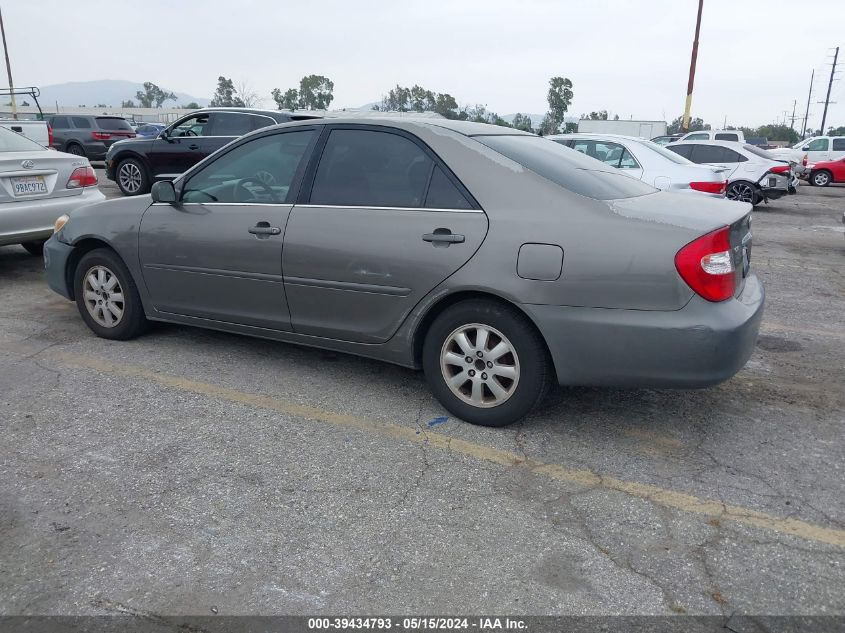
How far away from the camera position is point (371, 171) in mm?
3939

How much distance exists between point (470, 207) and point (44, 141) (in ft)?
46.5

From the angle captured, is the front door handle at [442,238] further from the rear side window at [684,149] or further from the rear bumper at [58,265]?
the rear side window at [684,149]

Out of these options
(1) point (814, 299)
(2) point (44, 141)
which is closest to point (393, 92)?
(2) point (44, 141)

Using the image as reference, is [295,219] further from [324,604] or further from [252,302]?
[324,604]

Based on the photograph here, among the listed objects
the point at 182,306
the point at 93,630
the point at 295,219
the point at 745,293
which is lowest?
the point at 93,630

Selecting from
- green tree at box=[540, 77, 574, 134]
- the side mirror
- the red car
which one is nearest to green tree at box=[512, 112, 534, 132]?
the side mirror

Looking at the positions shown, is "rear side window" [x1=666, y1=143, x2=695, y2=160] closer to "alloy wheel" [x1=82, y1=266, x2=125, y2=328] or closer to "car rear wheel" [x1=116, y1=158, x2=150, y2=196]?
"car rear wheel" [x1=116, y1=158, x2=150, y2=196]

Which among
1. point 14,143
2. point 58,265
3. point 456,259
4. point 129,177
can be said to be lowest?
point 58,265

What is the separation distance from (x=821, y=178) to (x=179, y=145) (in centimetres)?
2061

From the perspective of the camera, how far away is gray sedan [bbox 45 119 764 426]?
3207 millimetres

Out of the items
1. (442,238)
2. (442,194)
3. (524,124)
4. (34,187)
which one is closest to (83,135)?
(524,124)

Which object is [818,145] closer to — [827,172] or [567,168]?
[827,172]

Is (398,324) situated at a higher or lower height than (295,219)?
lower

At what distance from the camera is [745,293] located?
3543mm
